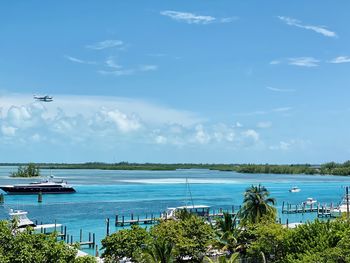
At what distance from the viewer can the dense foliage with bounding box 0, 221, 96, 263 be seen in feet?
86.8

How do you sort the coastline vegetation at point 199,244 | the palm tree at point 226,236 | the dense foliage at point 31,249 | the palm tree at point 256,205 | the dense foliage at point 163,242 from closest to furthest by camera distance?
the dense foliage at point 31,249
the coastline vegetation at point 199,244
the dense foliage at point 163,242
the palm tree at point 226,236
the palm tree at point 256,205

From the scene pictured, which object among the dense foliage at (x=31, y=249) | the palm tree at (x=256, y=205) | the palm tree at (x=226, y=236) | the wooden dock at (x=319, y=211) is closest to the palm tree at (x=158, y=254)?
the dense foliage at (x=31, y=249)

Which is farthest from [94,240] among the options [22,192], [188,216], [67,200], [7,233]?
[22,192]

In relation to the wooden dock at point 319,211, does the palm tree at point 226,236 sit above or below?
above

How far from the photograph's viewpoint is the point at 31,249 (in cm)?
2684

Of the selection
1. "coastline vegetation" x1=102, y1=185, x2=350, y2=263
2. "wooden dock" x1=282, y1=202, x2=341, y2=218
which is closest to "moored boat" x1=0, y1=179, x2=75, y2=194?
"wooden dock" x1=282, y1=202, x2=341, y2=218

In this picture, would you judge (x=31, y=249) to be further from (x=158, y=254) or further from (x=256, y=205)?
(x=256, y=205)

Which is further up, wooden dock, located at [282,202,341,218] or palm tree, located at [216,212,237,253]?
palm tree, located at [216,212,237,253]

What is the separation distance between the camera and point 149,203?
394 feet

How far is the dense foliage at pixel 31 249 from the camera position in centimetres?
2647

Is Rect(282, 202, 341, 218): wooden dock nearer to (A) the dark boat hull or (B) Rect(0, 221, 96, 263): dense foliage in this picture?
(A) the dark boat hull

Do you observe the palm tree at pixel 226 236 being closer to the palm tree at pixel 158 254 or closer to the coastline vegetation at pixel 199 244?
the coastline vegetation at pixel 199 244

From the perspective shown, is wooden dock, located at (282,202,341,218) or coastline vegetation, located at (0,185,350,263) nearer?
coastline vegetation, located at (0,185,350,263)

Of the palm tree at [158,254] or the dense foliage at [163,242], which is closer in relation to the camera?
the palm tree at [158,254]
